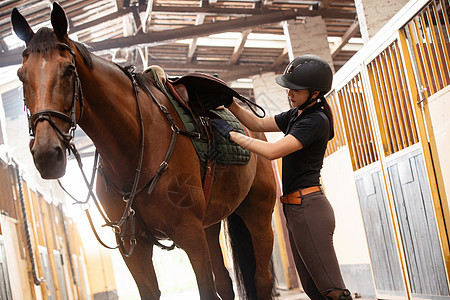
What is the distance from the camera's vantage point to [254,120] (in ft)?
9.84

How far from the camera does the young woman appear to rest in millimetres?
2371

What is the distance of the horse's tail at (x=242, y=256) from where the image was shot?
340cm

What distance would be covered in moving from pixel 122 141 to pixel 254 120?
884 mm

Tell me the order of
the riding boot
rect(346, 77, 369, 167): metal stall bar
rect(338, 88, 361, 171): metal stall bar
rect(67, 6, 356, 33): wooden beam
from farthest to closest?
rect(67, 6, 356, 33): wooden beam → rect(338, 88, 361, 171): metal stall bar → rect(346, 77, 369, 167): metal stall bar → the riding boot

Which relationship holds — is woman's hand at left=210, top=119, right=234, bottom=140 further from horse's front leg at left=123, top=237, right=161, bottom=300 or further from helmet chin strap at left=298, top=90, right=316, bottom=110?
horse's front leg at left=123, top=237, right=161, bottom=300

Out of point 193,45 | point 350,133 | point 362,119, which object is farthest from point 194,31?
point 362,119

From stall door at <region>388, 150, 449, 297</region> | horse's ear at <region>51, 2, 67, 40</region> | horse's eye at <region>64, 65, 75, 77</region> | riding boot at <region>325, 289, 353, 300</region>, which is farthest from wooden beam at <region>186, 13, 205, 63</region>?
riding boot at <region>325, 289, 353, 300</region>

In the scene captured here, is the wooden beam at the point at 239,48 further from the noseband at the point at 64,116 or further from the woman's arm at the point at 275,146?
the noseband at the point at 64,116

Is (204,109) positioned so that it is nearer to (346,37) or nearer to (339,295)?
(339,295)

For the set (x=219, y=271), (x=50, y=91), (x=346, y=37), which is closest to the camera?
(x=50, y=91)

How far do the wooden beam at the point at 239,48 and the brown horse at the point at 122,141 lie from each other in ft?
24.9

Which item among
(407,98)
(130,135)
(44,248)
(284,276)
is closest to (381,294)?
(407,98)

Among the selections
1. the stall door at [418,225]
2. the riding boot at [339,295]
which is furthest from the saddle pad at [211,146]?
the stall door at [418,225]

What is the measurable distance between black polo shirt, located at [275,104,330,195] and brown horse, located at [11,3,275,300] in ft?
1.36
